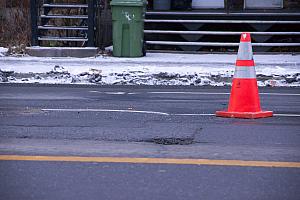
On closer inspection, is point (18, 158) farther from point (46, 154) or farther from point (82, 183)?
point (82, 183)

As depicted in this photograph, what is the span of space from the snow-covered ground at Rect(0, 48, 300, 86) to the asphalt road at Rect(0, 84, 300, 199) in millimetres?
2467

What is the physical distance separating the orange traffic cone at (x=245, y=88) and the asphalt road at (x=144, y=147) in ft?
0.59

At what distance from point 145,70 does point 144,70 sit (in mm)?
19

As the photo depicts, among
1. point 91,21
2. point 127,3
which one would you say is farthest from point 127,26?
point 91,21

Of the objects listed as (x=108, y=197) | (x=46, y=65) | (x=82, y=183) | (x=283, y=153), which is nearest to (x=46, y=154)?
(x=82, y=183)

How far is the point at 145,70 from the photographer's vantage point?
14.4 meters

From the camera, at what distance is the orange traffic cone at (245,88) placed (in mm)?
8891

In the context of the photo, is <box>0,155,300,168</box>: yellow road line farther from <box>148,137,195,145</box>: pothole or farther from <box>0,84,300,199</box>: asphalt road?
<box>148,137,195,145</box>: pothole

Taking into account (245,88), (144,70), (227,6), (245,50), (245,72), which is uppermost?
(227,6)

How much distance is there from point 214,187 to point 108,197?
825 millimetres

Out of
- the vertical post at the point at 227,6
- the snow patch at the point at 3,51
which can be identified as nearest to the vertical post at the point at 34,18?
the snow patch at the point at 3,51

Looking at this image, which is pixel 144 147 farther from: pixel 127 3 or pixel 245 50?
pixel 127 3

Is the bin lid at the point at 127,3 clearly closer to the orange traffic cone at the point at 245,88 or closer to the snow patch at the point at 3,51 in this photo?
the snow patch at the point at 3,51

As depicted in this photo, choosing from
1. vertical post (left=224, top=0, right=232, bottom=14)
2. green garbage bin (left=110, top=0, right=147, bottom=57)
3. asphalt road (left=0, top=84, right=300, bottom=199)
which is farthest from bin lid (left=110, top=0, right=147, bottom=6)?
asphalt road (left=0, top=84, right=300, bottom=199)
